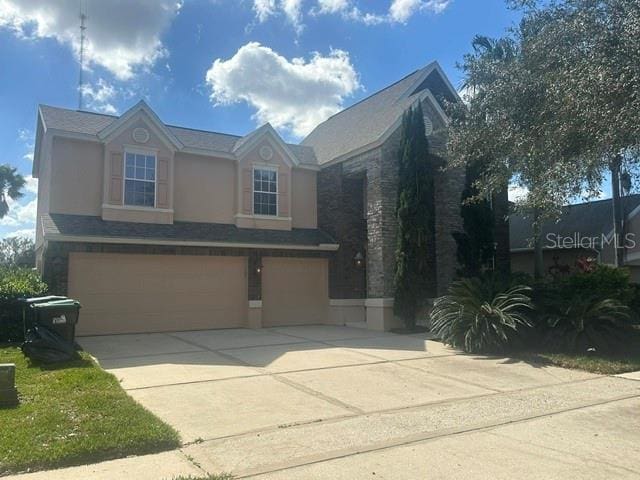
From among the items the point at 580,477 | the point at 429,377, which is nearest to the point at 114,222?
the point at 429,377

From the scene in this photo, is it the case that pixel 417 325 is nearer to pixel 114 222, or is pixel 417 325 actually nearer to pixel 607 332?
pixel 607 332

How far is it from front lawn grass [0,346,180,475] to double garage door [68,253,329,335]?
22.5ft

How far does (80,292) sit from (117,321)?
130 cm

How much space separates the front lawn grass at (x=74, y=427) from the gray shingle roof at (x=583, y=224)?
18.9m

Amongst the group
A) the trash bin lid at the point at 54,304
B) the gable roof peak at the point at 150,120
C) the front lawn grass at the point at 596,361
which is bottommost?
the front lawn grass at the point at 596,361

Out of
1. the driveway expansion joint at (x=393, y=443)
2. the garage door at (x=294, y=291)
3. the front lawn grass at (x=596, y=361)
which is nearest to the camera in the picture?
the driveway expansion joint at (x=393, y=443)

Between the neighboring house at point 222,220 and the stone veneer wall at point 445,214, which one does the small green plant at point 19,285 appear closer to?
the neighboring house at point 222,220

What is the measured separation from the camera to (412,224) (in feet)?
50.5

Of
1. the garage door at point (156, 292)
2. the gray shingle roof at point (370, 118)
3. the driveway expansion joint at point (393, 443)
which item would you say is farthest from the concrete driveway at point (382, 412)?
the gray shingle roof at point (370, 118)

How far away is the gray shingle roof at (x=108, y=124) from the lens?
15539mm

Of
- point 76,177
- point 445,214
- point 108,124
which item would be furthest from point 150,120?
point 445,214

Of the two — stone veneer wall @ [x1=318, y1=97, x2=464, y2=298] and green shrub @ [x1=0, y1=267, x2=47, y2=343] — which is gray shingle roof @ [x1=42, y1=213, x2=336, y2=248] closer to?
stone veneer wall @ [x1=318, y1=97, x2=464, y2=298]

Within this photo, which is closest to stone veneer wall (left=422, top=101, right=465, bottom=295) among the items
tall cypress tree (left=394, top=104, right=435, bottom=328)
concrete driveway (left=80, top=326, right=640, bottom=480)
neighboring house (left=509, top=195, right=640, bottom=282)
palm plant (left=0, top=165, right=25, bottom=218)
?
tall cypress tree (left=394, top=104, right=435, bottom=328)

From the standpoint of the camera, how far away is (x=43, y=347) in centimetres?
927
